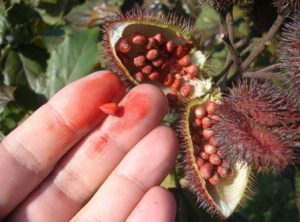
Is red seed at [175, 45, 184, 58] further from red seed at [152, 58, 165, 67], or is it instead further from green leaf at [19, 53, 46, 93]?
green leaf at [19, 53, 46, 93]

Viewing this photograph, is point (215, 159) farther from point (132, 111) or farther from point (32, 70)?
point (32, 70)

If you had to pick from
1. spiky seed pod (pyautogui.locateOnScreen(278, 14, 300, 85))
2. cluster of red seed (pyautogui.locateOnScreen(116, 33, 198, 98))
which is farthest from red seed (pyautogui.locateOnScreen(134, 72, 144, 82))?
spiky seed pod (pyautogui.locateOnScreen(278, 14, 300, 85))

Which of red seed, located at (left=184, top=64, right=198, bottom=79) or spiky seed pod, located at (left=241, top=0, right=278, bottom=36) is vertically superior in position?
spiky seed pod, located at (left=241, top=0, right=278, bottom=36)

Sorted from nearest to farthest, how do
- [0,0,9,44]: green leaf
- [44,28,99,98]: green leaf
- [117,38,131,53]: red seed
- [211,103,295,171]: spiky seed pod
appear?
1. [211,103,295,171]: spiky seed pod
2. [117,38,131,53]: red seed
3. [0,0,9,44]: green leaf
4. [44,28,99,98]: green leaf

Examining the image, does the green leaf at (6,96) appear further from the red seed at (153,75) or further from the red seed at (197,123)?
the red seed at (197,123)

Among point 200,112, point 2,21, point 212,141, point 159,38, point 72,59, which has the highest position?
point 2,21

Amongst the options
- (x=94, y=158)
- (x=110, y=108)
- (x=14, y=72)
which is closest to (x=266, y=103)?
(x=110, y=108)
